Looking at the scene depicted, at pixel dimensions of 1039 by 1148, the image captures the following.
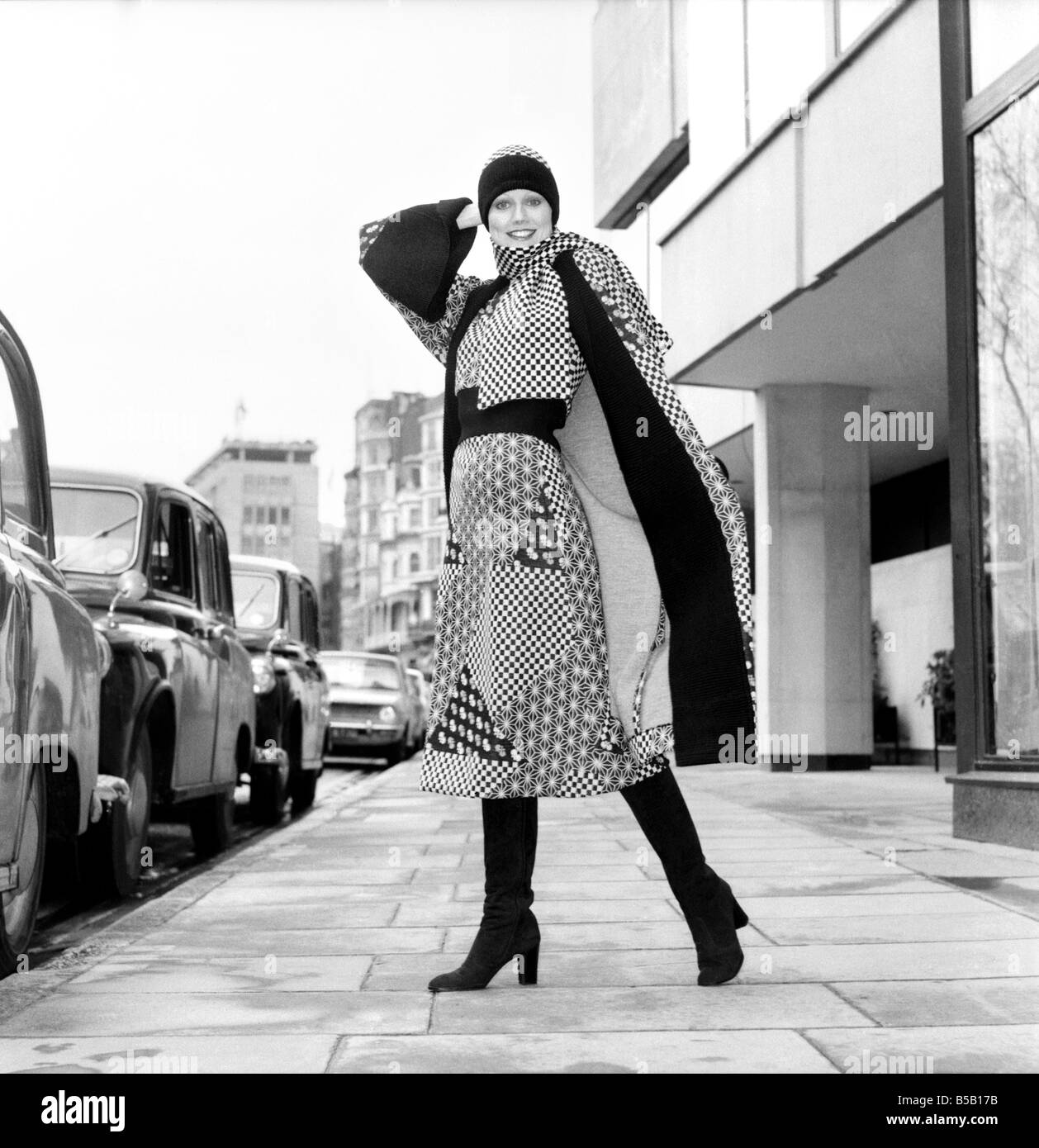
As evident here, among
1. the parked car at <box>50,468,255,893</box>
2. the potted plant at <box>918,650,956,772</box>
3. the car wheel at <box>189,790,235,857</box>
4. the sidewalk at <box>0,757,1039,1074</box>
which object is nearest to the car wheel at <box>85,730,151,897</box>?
the parked car at <box>50,468,255,893</box>

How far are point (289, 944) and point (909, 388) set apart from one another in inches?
566

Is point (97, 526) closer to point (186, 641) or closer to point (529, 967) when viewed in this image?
point (186, 641)

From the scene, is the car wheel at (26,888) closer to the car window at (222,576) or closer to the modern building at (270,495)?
the car window at (222,576)

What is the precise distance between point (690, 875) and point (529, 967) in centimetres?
48

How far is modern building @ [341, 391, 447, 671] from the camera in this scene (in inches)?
4569

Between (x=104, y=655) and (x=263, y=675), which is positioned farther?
(x=263, y=675)

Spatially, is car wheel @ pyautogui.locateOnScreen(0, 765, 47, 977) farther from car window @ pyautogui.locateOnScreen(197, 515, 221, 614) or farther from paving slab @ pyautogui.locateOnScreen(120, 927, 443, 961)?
car window @ pyautogui.locateOnScreen(197, 515, 221, 614)

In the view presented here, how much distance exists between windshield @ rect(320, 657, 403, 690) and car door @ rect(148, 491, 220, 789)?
15272mm

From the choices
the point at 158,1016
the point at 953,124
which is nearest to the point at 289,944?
the point at 158,1016

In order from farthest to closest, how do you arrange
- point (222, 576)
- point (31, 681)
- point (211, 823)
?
point (222, 576) < point (211, 823) < point (31, 681)

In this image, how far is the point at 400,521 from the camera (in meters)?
120

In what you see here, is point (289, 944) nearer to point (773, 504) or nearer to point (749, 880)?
point (749, 880)

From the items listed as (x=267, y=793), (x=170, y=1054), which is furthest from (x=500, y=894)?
(x=267, y=793)

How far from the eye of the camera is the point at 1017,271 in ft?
26.4
